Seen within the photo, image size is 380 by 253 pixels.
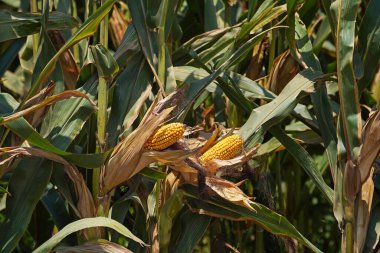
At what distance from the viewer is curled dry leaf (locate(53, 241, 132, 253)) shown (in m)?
2.41

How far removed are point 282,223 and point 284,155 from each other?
1261mm

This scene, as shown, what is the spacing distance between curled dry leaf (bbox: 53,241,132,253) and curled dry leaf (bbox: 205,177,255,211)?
329 millimetres

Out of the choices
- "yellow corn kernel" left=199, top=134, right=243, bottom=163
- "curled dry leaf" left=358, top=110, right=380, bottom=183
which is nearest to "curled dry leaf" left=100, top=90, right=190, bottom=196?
"yellow corn kernel" left=199, top=134, right=243, bottom=163

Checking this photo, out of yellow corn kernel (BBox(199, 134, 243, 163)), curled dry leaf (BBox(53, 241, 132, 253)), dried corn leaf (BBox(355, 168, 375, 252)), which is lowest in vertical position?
dried corn leaf (BBox(355, 168, 375, 252))

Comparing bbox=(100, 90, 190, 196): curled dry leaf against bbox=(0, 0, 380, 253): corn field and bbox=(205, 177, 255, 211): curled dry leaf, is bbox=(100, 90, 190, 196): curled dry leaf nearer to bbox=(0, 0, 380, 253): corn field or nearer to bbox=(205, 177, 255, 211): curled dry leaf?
bbox=(0, 0, 380, 253): corn field

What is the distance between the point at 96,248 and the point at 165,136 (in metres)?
0.41

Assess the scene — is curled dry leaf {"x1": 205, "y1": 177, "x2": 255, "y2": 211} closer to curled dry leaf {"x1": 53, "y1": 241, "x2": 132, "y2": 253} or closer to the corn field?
the corn field

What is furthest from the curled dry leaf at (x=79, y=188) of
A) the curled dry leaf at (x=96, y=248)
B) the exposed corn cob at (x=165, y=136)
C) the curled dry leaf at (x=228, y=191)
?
the curled dry leaf at (x=228, y=191)

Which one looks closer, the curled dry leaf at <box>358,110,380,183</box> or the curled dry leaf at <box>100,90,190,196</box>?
the curled dry leaf at <box>100,90,190,196</box>

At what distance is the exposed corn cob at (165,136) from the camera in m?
2.34

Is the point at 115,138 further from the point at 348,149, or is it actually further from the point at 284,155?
the point at 284,155

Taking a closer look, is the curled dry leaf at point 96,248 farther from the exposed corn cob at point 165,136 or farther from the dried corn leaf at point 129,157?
the exposed corn cob at point 165,136

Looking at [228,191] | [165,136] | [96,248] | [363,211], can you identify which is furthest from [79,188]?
[363,211]

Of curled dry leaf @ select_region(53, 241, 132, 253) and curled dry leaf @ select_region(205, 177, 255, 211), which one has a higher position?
curled dry leaf @ select_region(205, 177, 255, 211)
